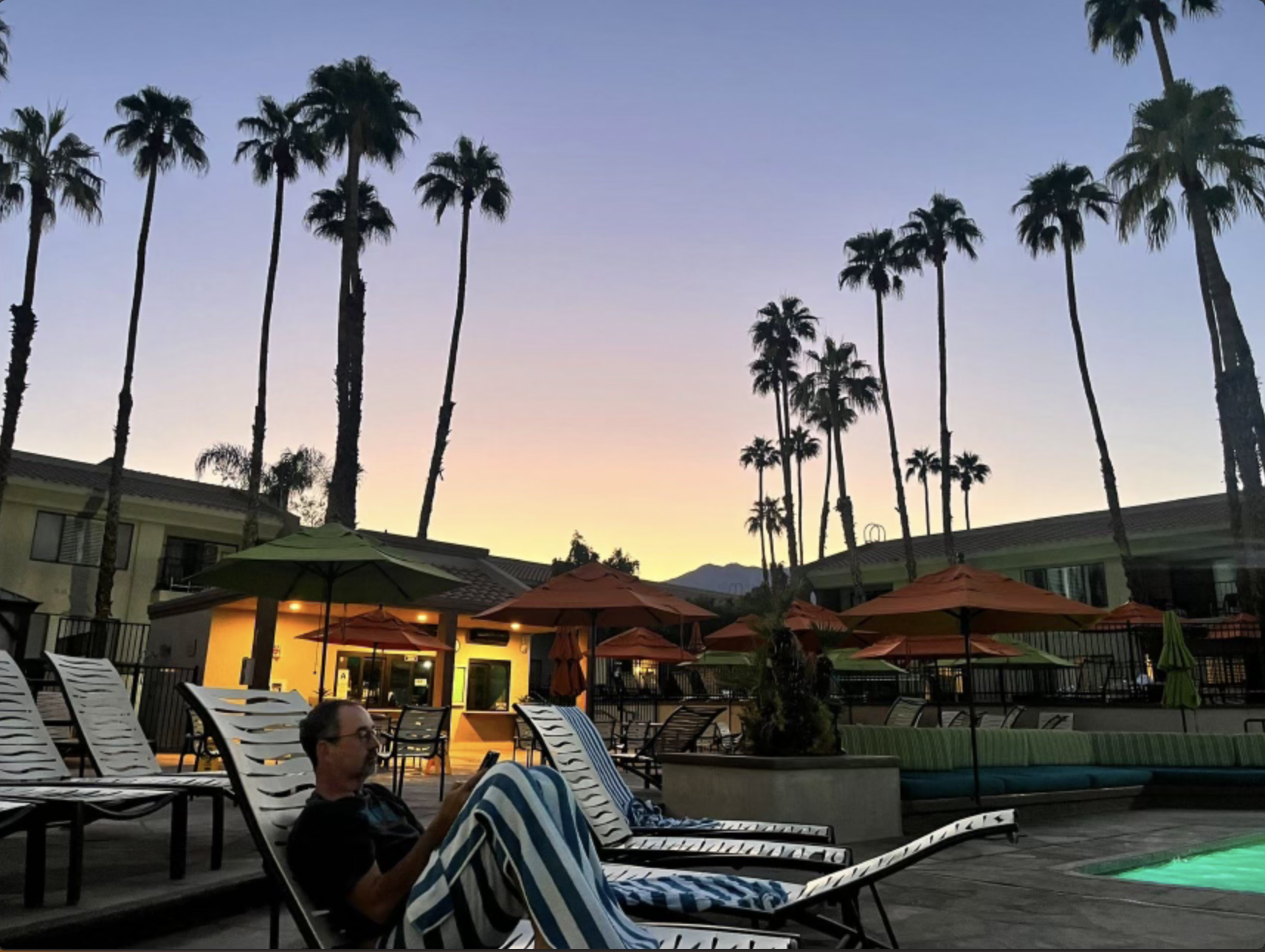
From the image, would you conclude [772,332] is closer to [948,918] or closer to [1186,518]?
[1186,518]

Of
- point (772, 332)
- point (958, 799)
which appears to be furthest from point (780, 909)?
point (772, 332)

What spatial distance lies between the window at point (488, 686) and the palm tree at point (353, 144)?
5.01 metres

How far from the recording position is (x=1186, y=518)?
2748cm

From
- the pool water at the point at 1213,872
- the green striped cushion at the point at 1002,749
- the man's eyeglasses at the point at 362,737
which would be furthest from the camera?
the green striped cushion at the point at 1002,749

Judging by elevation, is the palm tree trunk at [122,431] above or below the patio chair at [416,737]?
above

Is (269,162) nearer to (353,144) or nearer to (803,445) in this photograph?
(353,144)

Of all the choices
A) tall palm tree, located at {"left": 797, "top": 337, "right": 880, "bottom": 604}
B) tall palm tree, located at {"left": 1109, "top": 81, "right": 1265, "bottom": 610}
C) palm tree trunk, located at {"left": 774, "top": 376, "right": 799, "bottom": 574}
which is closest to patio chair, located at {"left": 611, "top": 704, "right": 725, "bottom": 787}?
tall palm tree, located at {"left": 1109, "top": 81, "right": 1265, "bottom": 610}

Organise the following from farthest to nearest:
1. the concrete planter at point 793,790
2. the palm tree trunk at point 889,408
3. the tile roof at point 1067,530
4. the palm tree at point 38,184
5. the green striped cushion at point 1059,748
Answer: the palm tree trunk at point 889,408 → the tile roof at point 1067,530 → the palm tree at point 38,184 → the green striped cushion at point 1059,748 → the concrete planter at point 793,790

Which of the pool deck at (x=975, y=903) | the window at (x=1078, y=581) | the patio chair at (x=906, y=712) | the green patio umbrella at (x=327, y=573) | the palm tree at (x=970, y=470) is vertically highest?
the palm tree at (x=970, y=470)

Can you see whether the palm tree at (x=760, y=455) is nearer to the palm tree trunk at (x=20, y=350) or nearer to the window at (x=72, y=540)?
the window at (x=72, y=540)

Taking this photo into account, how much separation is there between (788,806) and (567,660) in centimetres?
494

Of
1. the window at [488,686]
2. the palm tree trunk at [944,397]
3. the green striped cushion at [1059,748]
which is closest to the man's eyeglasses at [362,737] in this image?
the green striped cushion at [1059,748]

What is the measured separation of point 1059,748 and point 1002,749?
61.9 inches

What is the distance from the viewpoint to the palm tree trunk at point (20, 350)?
21.8m
